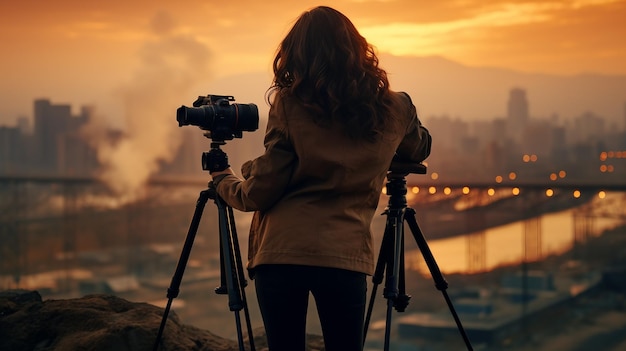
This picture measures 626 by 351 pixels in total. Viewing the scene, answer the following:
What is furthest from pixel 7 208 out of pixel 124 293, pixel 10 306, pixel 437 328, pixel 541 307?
pixel 10 306

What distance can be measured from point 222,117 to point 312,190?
22.2 inches

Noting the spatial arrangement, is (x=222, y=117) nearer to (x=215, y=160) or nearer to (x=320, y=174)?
(x=215, y=160)

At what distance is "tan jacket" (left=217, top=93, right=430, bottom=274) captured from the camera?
183 cm

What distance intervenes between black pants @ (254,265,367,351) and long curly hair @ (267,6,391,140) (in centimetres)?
34

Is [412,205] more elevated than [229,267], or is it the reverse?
[229,267]

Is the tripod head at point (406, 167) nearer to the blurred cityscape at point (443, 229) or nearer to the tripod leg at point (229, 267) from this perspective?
the tripod leg at point (229, 267)

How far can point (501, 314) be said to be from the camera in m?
34.2

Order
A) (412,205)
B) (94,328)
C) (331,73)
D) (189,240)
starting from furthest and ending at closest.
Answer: (412,205), (94,328), (189,240), (331,73)

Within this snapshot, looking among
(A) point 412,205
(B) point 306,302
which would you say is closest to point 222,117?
(B) point 306,302

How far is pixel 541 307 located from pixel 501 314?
7.20 ft

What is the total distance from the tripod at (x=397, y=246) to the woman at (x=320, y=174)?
352mm

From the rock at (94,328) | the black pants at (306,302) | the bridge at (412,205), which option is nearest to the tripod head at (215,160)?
the black pants at (306,302)

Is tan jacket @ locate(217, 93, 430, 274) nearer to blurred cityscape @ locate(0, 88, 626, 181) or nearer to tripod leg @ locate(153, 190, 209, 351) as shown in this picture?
tripod leg @ locate(153, 190, 209, 351)

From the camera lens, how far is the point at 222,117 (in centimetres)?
231
